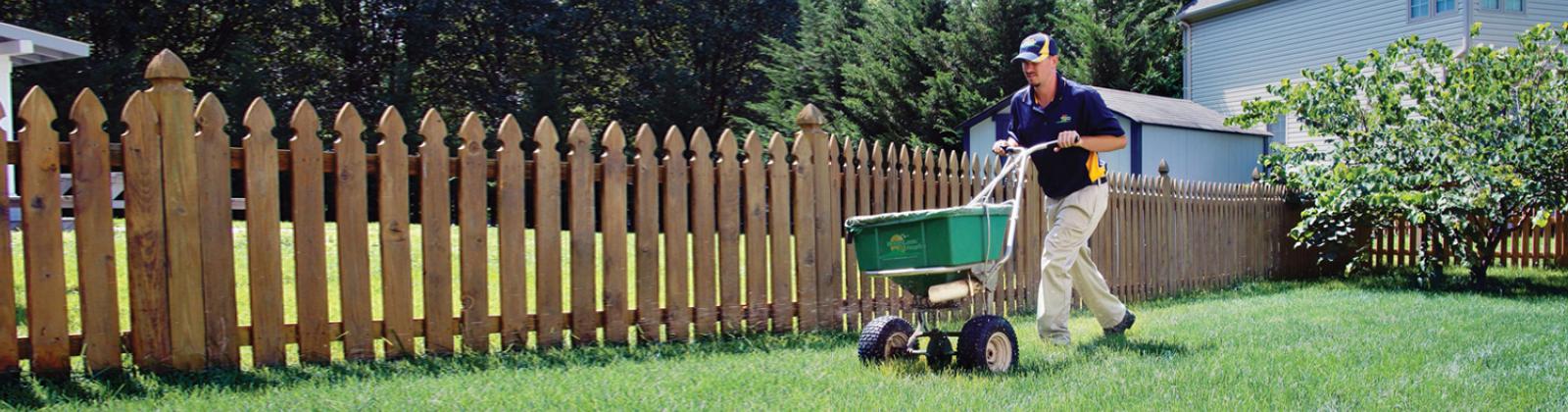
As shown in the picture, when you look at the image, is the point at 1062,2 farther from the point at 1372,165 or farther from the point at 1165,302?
the point at 1165,302

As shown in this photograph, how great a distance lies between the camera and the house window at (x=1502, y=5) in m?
20.5

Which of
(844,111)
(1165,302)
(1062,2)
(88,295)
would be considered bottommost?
(1165,302)

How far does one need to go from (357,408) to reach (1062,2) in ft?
83.1

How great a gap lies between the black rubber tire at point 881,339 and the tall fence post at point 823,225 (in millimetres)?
1751

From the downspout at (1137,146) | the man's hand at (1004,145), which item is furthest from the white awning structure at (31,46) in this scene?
the downspout at (1137,146)

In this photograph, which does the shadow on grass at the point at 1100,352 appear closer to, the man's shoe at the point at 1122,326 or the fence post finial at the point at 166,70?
the man's shoe at the point at 1122,326

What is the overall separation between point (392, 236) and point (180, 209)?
806mm

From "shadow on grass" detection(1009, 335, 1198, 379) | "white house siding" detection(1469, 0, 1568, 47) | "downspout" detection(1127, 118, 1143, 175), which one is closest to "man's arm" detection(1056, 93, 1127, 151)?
"shadow on grass" detection(1009, 335, 1198, 379)

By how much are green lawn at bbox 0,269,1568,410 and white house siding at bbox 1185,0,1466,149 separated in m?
16.8

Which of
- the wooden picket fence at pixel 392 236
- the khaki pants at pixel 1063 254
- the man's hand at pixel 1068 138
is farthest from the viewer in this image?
the khaki pants at pixel 1063 254

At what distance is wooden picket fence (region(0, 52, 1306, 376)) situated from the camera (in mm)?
4066

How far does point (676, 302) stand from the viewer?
18.7 feet

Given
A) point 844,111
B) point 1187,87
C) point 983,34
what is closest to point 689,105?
point 844,111

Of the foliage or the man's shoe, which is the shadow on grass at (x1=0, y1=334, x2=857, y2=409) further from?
the foliage
